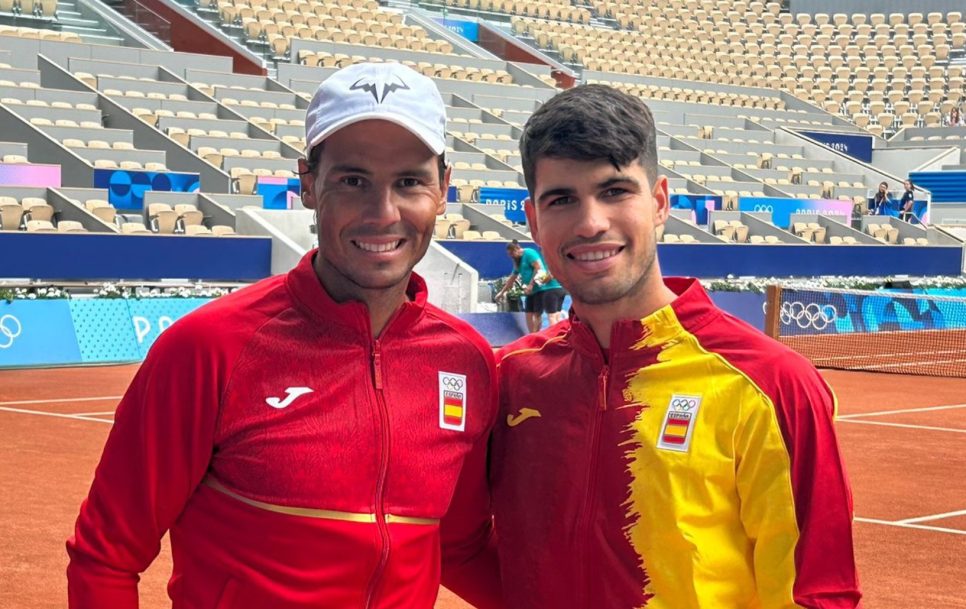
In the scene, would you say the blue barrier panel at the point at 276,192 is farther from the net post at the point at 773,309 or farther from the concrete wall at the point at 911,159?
the concrete wall at the point at 911,159

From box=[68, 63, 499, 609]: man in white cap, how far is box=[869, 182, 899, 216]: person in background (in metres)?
31.3

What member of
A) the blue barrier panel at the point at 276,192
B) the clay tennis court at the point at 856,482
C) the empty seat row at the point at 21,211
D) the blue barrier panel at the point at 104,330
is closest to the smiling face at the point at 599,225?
the clay tennis court at the point at 856,482

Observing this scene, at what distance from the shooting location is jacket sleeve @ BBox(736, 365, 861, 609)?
7.90 ft

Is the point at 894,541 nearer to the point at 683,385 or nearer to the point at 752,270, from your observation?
the point at 683,385

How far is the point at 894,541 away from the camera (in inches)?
300

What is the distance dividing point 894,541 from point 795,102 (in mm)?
34108

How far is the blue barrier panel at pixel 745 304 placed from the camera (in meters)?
22.3

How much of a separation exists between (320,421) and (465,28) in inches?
1356

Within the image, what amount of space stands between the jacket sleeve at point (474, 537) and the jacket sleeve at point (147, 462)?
62cm

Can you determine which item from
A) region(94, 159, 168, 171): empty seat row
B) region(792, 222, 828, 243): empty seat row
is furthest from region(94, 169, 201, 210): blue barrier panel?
region(792, 222, 828, 243): empty seat row

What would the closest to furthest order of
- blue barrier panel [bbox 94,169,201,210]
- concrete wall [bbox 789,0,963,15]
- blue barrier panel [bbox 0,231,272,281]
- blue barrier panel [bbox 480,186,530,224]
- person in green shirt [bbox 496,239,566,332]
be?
blue barrier panel [bbox 0,231,272,281], person in green shirt [bbox 496,239,566,332], blue barrier panel [bbox 94,169,201,210], blue barrier panel [bbox 480,186,530,224], concrete wall [bbox 789,0,963,15]

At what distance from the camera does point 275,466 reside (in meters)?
2.49

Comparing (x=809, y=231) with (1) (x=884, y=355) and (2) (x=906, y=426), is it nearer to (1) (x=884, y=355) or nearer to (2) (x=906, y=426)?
(1) (x=884, y=355)

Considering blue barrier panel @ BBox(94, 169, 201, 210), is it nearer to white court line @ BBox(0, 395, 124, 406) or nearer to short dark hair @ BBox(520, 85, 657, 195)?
white court line @ BBox(0, 395, 124, 406)
